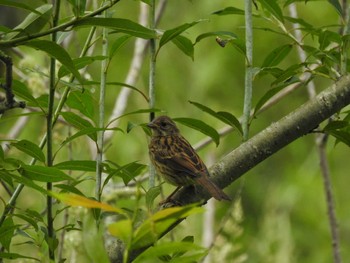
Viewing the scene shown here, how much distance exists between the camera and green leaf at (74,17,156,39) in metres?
1.92

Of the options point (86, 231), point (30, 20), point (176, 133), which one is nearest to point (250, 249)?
point (176, 133)

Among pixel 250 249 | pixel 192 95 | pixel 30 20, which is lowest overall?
pixel 30 20

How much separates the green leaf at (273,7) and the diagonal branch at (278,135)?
0.59 m

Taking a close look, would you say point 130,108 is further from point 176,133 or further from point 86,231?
point 86,231

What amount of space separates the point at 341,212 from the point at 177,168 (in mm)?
4683

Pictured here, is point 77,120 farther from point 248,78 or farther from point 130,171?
point 248,78

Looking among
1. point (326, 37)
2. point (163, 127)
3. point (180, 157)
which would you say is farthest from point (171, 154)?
point (326, 37)

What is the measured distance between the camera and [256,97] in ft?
28.9

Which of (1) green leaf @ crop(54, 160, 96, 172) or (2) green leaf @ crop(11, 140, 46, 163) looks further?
(1) green leaf @ crop(54, 160, 96, 172)

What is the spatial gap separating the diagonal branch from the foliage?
16 cm

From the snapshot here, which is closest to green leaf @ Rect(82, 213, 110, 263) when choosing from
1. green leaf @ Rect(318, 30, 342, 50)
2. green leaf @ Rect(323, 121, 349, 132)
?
green leaf @ Rect(323, 121, 349, 132)

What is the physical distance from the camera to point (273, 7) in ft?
9.55

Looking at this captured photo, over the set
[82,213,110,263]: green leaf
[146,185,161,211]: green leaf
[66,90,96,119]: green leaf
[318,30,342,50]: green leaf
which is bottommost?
[82,213,110,263]: green leaf

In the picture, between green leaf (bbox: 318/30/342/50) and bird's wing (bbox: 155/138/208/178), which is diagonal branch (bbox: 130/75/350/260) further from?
bird's wing (bbox: 155/138/208/178)
